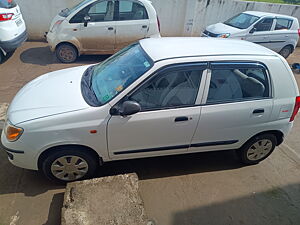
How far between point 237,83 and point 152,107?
1.14 m

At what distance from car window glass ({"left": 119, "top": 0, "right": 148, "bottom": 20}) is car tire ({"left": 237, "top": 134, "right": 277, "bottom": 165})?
187 inches

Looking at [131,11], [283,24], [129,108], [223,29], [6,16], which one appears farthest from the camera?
[283,24]

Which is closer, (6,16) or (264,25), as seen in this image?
(6,16)

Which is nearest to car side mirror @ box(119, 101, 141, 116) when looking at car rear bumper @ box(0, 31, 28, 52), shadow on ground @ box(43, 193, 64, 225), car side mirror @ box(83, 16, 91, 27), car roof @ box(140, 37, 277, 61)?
car roof @ box(140, 37, 277, 61)

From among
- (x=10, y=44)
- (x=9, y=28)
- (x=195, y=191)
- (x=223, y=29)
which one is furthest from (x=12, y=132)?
(x=223, y=29)

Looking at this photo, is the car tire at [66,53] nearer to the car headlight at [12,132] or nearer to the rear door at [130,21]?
the rear door at [130,21]

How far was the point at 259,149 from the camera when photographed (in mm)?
3283

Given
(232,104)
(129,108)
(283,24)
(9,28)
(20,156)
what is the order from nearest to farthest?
(129,108) < (20,156) < (232,104) < (9,28) < (283,24)

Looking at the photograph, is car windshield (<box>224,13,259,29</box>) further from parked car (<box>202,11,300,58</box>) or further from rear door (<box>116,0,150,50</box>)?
rear door (<box>116,0,150,50</box>)

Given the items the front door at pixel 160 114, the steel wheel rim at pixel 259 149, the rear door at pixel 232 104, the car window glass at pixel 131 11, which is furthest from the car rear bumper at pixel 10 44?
the steel wheel rim at pixel 259 149

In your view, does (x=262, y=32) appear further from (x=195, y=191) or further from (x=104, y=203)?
(x=104, y=203)

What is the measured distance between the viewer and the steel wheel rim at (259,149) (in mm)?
Result: 3229

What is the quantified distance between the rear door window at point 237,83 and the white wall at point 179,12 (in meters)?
6.80

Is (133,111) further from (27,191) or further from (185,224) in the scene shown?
(27,191)
